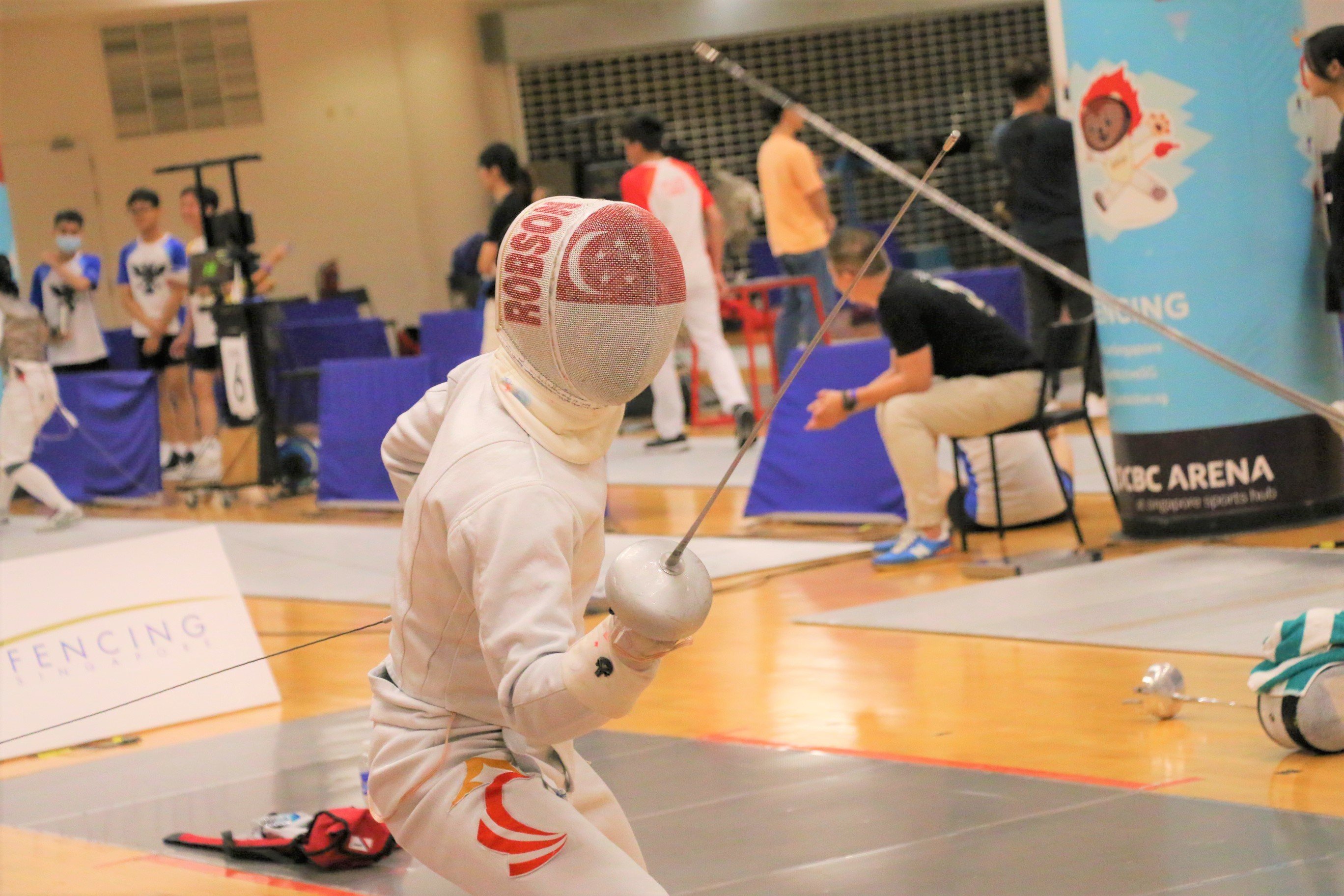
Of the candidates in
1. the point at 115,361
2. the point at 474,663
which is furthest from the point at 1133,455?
the point at 115,361

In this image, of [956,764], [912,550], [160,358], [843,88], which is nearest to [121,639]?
[956,764]

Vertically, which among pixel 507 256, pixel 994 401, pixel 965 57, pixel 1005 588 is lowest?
pixel 1005 588

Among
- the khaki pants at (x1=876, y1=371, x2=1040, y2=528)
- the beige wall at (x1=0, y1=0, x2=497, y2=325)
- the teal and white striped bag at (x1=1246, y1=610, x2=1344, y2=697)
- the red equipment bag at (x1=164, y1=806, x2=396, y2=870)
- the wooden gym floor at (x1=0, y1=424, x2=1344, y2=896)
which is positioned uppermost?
the beige wall at (x1=0, y1=0, x2=497, y2=325)

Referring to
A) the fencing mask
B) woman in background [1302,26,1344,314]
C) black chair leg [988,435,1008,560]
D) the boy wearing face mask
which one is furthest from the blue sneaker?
the boy wearing face mask

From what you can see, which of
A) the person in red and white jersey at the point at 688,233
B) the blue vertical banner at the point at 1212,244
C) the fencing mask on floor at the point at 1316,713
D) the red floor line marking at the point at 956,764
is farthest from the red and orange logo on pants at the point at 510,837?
the person in red and white jersey at the point at 688,233

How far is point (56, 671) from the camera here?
4.18 meters

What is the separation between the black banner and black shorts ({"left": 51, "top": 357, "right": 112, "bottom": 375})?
592cm

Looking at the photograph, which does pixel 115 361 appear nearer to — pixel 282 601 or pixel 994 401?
pixel 282 601

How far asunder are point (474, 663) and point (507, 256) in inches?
18.5

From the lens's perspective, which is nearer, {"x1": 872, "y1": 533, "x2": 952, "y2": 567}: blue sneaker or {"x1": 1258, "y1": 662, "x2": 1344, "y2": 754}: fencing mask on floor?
{"x1": 1258, "y1": 662, "x2": 1344, "y2": 754}: fencing mask on floor

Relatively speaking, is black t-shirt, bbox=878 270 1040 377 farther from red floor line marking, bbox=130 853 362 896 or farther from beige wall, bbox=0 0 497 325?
beige wall, bbox=0 0 497 325

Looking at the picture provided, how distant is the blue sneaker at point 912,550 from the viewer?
523cm

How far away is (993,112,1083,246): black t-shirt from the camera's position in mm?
6762

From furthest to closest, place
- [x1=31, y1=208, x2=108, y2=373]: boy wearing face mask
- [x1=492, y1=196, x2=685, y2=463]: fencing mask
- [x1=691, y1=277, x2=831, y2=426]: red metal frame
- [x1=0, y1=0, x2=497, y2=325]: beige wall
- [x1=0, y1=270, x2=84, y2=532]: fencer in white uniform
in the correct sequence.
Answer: [x1=0, y1=0, x2=497, y2=325]: beige wall → [x1=31, y1=208, x2=108, y2=373]: boy wearing face mask → [x1=691, y1=277, x2=831, y2=426]: red metal frame → [x1=0, y1=270, x2=84, y2=532]: fencer in white uniform → [x1=492, y1=196, x2=685, y2=463]: fencing mask
